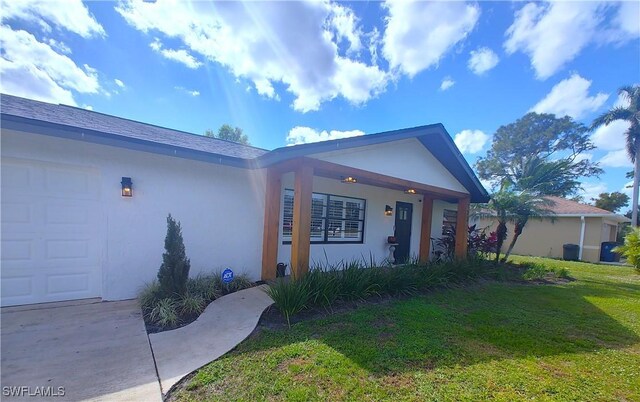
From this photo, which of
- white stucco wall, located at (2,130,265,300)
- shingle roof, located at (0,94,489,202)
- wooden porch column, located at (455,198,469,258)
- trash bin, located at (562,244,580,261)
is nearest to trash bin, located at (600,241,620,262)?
trash bin, located at (562,244,580,261)

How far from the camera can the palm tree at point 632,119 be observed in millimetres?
19516

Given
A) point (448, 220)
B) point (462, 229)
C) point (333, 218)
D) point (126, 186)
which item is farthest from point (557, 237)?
point (126, 186)

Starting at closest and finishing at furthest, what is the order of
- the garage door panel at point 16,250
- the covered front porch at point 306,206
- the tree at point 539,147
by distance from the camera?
the garage door panel at point 16,250 < the covered front porch at point 306,206 < the tree at point 539,147

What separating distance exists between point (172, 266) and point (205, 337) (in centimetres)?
160

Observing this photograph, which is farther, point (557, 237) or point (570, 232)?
point (557, 237)

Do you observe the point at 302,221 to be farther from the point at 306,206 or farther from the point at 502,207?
the point at 502,207

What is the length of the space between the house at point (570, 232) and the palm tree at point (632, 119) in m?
5.08

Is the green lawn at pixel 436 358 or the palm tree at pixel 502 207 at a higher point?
the palm tree at pixel 502 207

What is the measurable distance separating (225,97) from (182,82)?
6.02 feet

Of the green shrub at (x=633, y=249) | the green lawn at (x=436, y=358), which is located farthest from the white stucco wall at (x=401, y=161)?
the green shrub at (x=633, y=249)

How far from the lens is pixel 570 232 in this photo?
16.6 meters

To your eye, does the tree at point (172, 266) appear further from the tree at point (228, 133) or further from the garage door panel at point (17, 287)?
the tree at point (228, 133)

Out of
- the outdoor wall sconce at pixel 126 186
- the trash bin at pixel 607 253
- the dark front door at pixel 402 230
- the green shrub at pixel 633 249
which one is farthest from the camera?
the trash bin at pixel 607 253

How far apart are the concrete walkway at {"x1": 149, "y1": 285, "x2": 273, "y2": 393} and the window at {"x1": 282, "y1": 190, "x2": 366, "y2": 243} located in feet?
9.19
